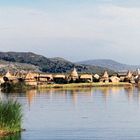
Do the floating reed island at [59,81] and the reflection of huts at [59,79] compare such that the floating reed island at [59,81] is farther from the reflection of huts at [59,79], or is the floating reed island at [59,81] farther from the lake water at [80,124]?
the lake water at [80,124]

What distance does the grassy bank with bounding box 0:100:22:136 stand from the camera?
31344 mm

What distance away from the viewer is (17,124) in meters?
32.3

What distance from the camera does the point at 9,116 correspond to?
104 feet

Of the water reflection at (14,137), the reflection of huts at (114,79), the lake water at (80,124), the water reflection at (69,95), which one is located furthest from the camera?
the reflection of huts at (114,79)

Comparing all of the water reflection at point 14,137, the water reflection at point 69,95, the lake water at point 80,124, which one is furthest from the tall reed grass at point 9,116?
the water reflection at point 69,95

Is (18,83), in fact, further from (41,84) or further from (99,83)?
(99,83)

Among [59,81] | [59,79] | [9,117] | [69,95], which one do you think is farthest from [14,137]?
[59,79]

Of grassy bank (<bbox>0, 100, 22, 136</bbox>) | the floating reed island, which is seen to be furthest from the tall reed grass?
the floating reed island

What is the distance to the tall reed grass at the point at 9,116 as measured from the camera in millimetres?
31344

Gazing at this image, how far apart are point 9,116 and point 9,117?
0.05 meters

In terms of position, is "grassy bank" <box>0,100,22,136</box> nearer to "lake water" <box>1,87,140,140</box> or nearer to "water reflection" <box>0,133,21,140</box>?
"water reflection" <box>0,133,21,140</box>

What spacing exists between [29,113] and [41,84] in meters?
56.0

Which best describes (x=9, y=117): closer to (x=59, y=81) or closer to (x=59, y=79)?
(x=59, y=81)

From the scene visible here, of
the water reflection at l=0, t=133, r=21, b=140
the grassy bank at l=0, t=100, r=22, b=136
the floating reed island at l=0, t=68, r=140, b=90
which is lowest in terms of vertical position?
the water reflection at l=0, t=133, r=21, b=140
